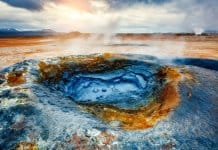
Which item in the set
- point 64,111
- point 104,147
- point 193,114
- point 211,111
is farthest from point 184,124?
point 64,111

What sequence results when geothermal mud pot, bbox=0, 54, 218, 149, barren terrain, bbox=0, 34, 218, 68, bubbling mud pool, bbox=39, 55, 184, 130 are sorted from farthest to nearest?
1. barren terrain, bbox=0, 34, 218, 68
2. bubbling mud pool, bbox=39, 55, 184, 130
3. geothermal mud pot, bbox=0, 54, 218, 149

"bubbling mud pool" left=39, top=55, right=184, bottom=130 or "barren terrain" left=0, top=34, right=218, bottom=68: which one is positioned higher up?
"bubbling mud pool" left=39, top=55, right=184, bottom=130

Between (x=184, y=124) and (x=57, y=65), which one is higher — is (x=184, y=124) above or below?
below

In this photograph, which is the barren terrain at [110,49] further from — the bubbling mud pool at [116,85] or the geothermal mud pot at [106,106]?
the geothermal mud pot at [106,106]

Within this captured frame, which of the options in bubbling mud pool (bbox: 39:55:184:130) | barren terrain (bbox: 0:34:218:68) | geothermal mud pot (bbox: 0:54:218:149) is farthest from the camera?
barren terrain (bbox: 0:34:218:68)

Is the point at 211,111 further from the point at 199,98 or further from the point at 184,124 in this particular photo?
the point at 184,124

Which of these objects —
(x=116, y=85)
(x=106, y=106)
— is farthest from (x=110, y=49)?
(x=106, y=106)

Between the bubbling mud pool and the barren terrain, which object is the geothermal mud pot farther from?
the barren terrain

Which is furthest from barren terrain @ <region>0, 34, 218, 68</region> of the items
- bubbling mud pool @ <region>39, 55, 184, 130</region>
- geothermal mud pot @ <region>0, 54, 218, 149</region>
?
geothermal mud pot @ <region>0, 54, 218, 149</region>

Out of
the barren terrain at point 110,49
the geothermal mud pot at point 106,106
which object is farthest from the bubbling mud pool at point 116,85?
the barren terrain at point 110,49
